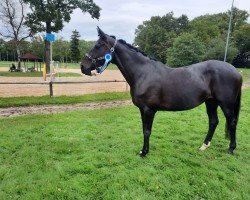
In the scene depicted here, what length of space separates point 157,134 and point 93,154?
1.99 meters

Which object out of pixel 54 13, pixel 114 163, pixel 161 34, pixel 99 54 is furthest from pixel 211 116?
pixel 161 34

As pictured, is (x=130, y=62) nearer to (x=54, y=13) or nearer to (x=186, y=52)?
(x=54, y=13)

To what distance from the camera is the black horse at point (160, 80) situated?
4730 mm

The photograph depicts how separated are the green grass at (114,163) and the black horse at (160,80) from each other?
26.8 inches

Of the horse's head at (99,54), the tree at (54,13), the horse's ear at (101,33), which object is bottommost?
the horse's head at (99,54)

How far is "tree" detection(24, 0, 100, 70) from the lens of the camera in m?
26.6

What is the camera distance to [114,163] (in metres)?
4.75

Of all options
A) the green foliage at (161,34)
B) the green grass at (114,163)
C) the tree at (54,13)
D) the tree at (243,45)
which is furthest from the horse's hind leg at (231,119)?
the green foliage at (161,34)

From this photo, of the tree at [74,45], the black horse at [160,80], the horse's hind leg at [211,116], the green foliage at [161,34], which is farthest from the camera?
the tree at [74,45]

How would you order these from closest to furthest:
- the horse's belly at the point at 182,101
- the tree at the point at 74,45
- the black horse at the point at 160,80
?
the black horse at the point at 160,80 < the horse's belly at the point at 182,101 < the tree at the point at 74,45

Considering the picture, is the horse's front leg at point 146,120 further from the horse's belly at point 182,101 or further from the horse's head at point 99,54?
the horse's head at point 99,54

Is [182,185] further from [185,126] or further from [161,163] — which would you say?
[185,126]

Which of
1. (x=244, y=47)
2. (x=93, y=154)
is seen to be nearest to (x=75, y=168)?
(x=93, y=154)

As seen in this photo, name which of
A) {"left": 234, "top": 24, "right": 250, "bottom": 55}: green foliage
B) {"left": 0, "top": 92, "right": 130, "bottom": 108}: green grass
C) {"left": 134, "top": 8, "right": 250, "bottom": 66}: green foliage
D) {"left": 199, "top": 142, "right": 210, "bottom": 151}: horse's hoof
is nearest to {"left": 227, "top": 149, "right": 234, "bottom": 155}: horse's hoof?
{"left": 199, "top": 142, "right": 210, "bottom": 151}: horse's hoof
